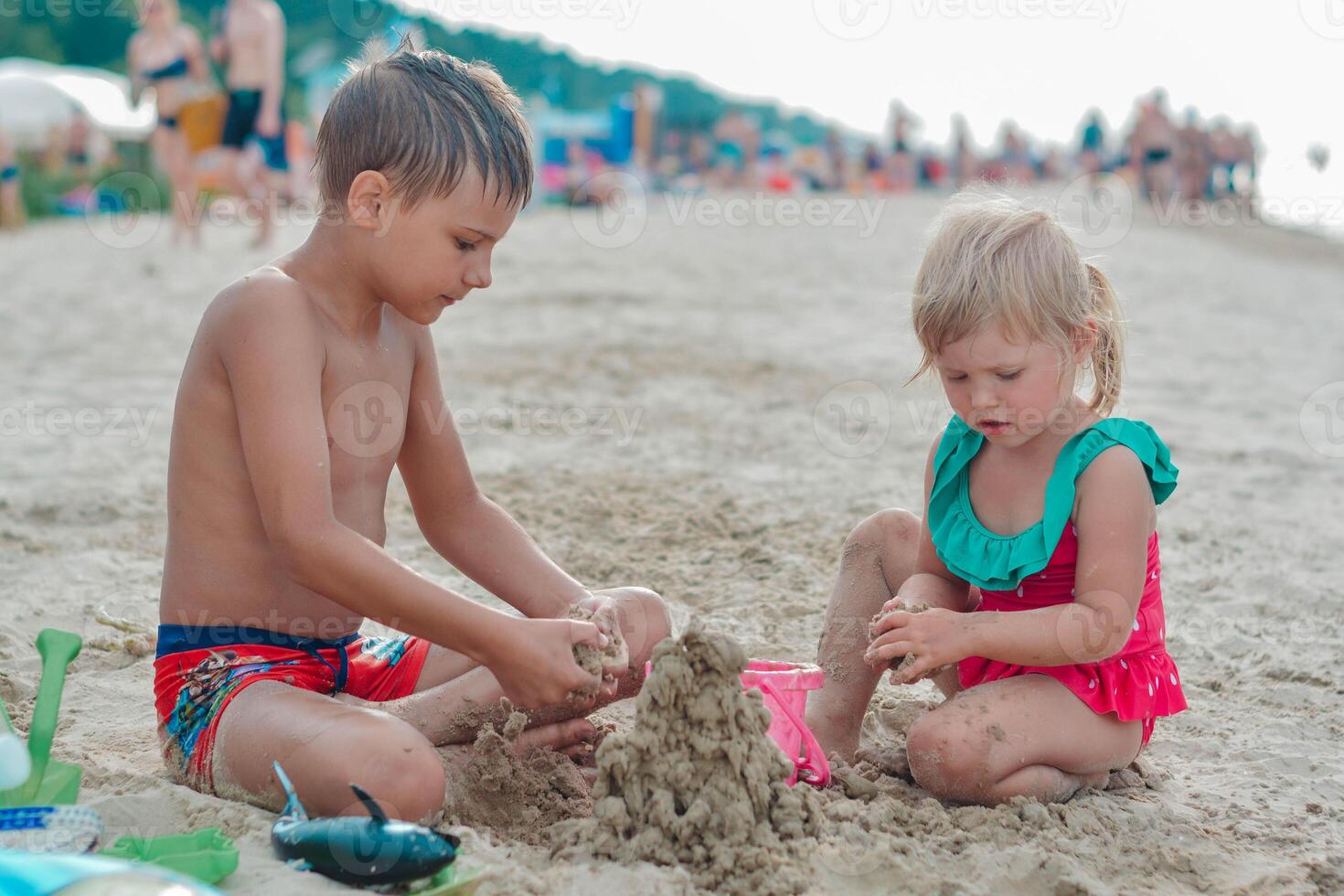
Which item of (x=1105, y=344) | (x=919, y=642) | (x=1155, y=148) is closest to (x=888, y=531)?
(x=919, y=642)

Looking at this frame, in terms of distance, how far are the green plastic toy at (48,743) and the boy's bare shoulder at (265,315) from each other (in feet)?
1.80

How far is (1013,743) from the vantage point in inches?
81.4

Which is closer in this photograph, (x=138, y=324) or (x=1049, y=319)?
(x=1049, y=319)

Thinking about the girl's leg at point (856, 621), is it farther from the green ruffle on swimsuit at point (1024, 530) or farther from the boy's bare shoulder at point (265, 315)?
the boy's bare shoulder at point (265, 315)

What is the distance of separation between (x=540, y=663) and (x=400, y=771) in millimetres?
269

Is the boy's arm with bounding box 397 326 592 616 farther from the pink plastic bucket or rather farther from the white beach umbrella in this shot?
the white beach umbrella

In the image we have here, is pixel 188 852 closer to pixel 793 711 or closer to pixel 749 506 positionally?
pixel 793 711

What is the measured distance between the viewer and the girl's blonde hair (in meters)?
2.12

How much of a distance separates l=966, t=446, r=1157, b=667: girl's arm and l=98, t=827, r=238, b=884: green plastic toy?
49.1 inches

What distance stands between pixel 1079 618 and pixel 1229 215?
21112 mm

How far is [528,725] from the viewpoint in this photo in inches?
88.4

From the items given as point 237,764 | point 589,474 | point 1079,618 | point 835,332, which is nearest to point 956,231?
point 1079,618

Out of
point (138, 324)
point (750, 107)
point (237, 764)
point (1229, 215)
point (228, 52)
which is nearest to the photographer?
point (237, 764)

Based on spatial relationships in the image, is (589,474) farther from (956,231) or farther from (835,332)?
(835,332)
